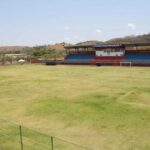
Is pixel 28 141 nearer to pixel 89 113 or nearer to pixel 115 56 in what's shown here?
pixel 89 113

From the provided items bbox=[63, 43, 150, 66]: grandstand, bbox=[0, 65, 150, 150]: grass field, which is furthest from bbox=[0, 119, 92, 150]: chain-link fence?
bbox=[63, 43, 150, 66]: grandstand

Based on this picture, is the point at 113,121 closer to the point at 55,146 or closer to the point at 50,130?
the point at 50,130

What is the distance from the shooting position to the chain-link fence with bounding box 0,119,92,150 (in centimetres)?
1491

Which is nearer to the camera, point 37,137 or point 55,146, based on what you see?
point 55,146

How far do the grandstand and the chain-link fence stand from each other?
162ft

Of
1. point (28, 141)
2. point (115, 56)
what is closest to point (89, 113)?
point (28, 141)

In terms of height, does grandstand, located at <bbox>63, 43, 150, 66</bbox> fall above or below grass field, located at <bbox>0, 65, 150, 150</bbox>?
above

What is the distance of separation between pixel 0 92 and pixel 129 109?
17055 millimetres

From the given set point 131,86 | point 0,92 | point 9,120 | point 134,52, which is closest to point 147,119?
point 9,120

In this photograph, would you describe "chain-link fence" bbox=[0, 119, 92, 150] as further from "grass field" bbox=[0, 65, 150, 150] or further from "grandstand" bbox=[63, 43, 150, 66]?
"grandstand" bbox=[63, 43, 150, 66]

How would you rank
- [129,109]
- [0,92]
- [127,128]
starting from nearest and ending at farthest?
[127,128] → [129,109] → [0,92]

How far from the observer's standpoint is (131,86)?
3434 cm

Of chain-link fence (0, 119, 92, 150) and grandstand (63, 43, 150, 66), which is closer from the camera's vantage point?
chain-link fence (0, 119, 92, 150)

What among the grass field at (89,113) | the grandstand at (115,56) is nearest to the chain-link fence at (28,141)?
the grass field at (89,113)
